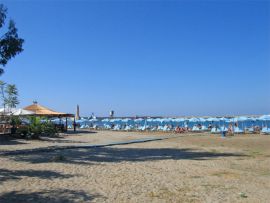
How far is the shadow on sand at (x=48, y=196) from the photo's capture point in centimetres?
804

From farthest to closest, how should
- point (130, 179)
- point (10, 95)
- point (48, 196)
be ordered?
point (10, 95), point (130, 179), point (48, 196)

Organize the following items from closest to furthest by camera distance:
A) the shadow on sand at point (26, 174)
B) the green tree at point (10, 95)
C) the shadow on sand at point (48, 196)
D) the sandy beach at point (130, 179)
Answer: the shadow on sand at point (48, 196) → the sandy beach at point (130, 179) → the shadow on sand at point (26, 174) → the green tree at point (10, 95)

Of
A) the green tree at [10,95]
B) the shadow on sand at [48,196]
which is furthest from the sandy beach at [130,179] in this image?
the green tree at [10,95]

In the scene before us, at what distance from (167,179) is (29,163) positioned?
5219 mm

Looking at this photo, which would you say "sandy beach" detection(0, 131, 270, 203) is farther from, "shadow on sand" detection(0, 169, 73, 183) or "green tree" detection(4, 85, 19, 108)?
"green tree" detection(4, 85, 19, 108)

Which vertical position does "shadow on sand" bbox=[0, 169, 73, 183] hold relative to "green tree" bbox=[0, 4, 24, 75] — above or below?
below

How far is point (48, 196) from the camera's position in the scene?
8.41 m

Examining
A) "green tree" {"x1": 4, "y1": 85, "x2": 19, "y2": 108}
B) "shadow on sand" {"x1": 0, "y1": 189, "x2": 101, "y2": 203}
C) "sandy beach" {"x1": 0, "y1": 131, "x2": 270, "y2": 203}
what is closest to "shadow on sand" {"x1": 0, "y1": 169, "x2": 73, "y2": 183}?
"sandy beach" {"x1": 0, "y1": 131, "x2": 270, "y2": 203}

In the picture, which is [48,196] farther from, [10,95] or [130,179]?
[10,95]

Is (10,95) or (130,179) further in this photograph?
(10,95)

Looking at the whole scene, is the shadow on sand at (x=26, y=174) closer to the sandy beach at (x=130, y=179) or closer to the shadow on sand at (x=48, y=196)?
the sandy beach at (x=130, y=179)

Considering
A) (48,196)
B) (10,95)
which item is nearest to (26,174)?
(48,196)

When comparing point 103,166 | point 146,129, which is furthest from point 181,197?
point 146,129

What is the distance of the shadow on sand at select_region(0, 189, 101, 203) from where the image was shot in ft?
26.4
